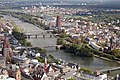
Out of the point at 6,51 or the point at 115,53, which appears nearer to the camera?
the point at 6,51

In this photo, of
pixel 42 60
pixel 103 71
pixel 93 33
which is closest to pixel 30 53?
pixel 42 60

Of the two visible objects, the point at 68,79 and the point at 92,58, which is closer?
the point at 68,79

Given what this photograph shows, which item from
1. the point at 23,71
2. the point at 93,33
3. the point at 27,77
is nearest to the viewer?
the point at 27,77

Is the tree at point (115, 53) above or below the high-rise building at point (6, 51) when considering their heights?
below

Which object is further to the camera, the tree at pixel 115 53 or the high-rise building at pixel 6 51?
the tree at pixel 115 53

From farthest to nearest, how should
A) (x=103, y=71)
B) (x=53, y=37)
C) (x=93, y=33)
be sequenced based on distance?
1. (x=93, y=33)
2. (x=53, y=37)
3. (x=103, y=71)

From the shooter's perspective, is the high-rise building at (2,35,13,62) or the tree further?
the tree

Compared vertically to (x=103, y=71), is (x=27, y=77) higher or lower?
higher

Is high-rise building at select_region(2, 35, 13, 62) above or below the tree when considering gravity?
above

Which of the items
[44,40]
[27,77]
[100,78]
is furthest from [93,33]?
[27,77]

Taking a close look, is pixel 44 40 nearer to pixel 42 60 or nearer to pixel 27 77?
pixel 42 60

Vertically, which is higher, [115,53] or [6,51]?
[6,51]
